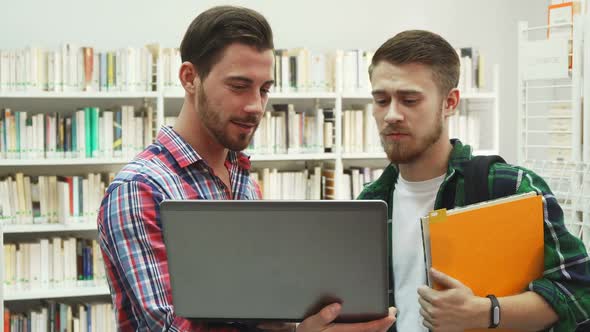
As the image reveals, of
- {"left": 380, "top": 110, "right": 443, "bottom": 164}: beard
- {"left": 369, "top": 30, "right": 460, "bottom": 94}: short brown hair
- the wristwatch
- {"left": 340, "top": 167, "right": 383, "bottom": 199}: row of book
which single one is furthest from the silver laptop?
{"left": 340, "top": 167, "right": 383, "bottom": 199}: row of book

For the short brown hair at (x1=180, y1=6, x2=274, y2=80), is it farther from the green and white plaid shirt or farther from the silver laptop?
the green and white plaid shirt

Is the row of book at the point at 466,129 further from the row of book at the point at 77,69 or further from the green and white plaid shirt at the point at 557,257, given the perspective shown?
the green and white plaid shirt at the point at 557,257

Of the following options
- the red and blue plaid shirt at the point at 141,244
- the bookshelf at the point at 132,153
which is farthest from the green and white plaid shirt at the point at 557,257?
the bookshelf at the point at 132,153

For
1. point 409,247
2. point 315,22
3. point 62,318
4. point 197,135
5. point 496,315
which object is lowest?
point 62,318

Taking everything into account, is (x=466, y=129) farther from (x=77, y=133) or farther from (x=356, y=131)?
(x=77, y=133)

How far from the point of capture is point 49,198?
446 cm

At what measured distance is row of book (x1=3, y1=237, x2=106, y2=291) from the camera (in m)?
4.38

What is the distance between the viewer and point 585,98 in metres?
3.18

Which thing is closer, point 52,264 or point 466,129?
point 52,264

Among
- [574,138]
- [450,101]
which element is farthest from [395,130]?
[574,138]

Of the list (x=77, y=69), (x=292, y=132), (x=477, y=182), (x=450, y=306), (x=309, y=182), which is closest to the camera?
(x=450, y=306)

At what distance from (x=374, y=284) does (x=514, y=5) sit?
498cm

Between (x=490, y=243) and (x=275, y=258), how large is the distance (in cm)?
51

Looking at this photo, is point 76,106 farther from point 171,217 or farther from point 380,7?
point 171,217
